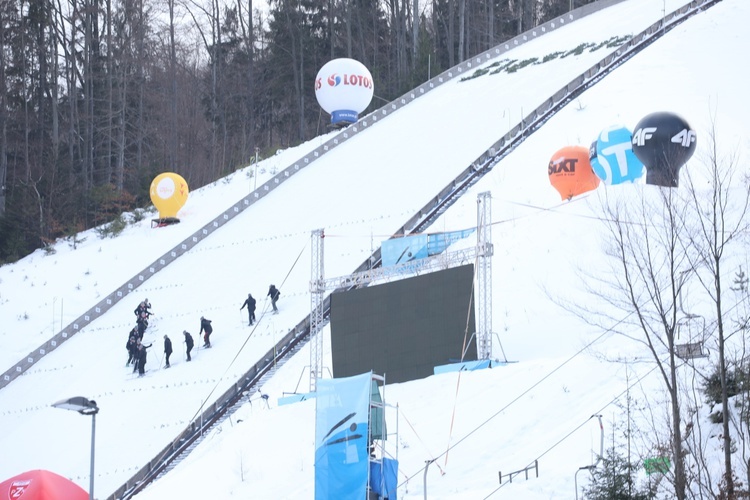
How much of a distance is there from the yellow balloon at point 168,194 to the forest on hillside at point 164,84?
443 inches

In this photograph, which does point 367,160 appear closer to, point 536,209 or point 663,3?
point 536,209

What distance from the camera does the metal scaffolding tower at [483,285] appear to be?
22.8 metres

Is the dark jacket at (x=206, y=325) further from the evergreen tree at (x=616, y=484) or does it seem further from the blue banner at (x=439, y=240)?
the evergreen tree at (x=616, y=484)

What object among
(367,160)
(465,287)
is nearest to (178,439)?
(465,287)

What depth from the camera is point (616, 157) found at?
2722 centimetres

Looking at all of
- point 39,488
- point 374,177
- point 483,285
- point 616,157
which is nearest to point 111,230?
point 374,177

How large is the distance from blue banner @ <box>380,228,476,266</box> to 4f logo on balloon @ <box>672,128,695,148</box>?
207 inches

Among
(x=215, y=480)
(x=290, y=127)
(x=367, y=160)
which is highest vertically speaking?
(x=290, y=127)

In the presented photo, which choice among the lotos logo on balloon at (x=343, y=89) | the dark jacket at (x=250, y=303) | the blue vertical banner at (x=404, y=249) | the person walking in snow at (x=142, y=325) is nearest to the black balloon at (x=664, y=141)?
the blue vertical banner at (x=404, y=249)

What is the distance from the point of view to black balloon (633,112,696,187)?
83.6 feet

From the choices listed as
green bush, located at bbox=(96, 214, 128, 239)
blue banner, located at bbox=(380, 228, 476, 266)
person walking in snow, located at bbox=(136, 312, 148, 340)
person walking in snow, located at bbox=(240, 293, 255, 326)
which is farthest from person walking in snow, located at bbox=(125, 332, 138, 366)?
green bush, located at bbox=(96, 214, 128, 239)

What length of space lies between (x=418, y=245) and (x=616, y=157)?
18.7ft

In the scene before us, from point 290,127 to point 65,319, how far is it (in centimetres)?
4070

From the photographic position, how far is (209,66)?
76125mm
